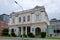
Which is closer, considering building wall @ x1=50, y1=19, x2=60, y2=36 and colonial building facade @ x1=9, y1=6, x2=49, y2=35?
colonial building facade @ x1=9, y1=6, x2=49, y2=35

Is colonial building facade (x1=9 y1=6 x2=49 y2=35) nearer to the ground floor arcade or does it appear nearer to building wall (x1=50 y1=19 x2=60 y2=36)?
the ground floor arcade

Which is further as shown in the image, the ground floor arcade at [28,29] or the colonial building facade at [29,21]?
the colonial building facade at [29,21]

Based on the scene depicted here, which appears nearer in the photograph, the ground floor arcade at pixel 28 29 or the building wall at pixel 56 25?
the ground floor arcade at pixel 28 29

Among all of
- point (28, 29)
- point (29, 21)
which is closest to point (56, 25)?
point (28, 29)

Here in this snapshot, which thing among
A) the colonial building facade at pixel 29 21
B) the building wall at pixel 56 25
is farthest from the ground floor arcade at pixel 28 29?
the building wall at pixel 56 25

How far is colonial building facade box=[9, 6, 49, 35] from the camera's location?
35438mm

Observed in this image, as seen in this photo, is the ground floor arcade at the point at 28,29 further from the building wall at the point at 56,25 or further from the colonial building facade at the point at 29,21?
the building wall at the point at 56,25

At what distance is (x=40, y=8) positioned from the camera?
35500mm

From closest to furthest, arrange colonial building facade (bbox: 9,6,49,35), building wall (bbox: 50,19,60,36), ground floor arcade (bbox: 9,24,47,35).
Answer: ground floor arcade (bbox: 9,24,47,35) < colonial building facade (bbox: 9,6,49,35) < building wall (bbox: 50,19,60,36)

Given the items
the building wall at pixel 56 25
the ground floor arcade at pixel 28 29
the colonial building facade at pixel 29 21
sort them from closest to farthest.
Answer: the ground floor arcade at pixel 28 29
the colonial building facade at pixel 29 21
the building wall at pixel 56 25

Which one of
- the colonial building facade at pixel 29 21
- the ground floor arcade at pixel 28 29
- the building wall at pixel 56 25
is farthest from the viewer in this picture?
the building wall at pixel 56 25

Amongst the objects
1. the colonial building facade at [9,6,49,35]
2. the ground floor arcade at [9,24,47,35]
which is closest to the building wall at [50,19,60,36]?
the colonial building facade at [9,6,49,35]

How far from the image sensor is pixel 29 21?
3725 cm

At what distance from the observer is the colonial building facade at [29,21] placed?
116 feet
